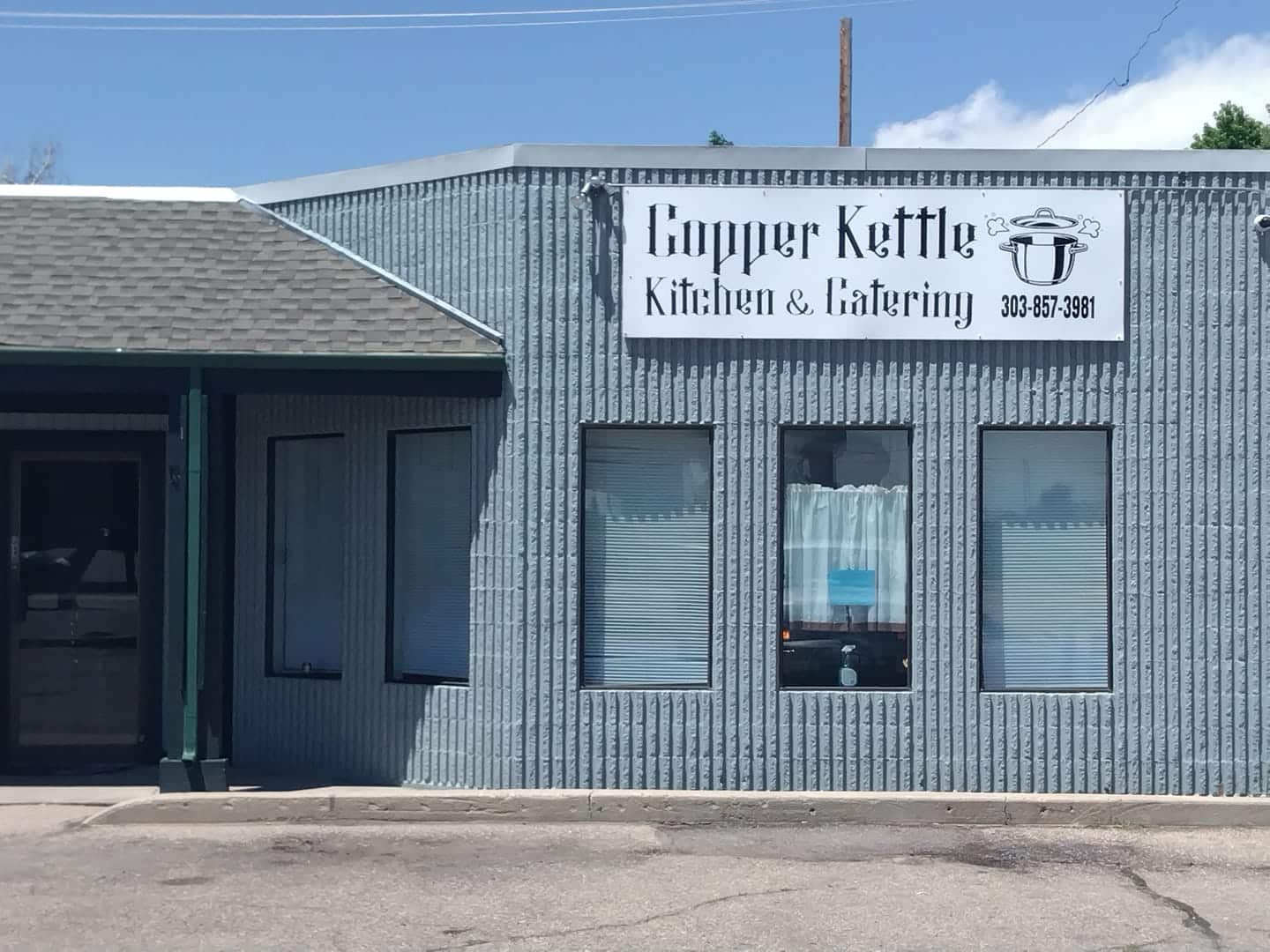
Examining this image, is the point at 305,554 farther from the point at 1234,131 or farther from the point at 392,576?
the point at 1234,131

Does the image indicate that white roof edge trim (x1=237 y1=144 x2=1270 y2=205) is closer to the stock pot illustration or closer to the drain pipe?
the stock pot illustration

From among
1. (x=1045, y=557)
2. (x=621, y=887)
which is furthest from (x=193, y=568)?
(x=1045, y=557)

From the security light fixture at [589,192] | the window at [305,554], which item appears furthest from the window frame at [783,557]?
the window at [305,554]

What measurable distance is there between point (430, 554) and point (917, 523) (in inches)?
138

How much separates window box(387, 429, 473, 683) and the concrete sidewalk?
3.70 feet

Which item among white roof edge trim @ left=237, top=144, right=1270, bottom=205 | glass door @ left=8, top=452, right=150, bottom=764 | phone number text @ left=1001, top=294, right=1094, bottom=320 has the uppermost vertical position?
white roof edge trim @ left=237, top=144, right=1270, bottom=205

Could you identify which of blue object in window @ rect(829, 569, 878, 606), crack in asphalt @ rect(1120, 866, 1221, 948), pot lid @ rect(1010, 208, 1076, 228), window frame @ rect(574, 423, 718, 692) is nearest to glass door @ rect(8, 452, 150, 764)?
window frame @ rect(574, 423, 718, 692)

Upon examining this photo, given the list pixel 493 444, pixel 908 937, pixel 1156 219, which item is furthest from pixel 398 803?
pixel 1156 219

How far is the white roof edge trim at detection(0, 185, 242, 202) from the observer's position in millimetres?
12805

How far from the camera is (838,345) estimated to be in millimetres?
10977

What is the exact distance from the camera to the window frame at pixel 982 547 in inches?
431

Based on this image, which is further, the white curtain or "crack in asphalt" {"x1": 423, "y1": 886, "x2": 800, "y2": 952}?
the white curtain

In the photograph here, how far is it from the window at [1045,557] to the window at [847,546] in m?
0.61

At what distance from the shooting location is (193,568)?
416 inches
